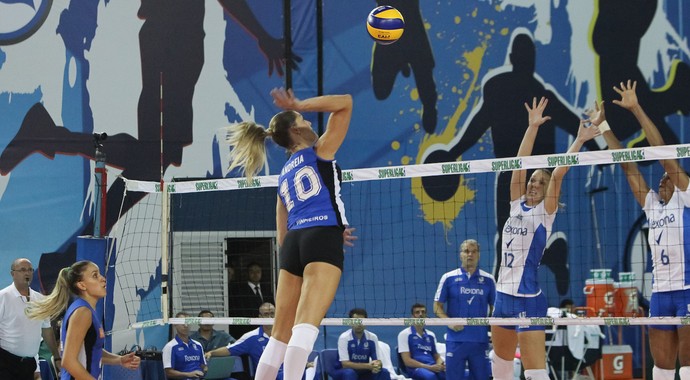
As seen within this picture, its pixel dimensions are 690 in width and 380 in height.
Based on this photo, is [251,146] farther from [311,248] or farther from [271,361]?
[271,361]

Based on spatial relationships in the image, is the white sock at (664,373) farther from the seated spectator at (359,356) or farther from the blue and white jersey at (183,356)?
the blue and white jersey at (183,356)

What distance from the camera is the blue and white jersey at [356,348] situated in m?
11.6

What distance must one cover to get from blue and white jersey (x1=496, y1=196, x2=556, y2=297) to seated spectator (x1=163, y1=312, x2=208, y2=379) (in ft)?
15.3

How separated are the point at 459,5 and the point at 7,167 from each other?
21.4 feet

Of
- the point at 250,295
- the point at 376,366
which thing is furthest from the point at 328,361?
the point at 250,295

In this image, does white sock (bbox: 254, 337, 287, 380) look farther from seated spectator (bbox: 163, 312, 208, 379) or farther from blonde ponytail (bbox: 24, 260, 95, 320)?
seated spectator (bbox: 163, 312, 208, 379)

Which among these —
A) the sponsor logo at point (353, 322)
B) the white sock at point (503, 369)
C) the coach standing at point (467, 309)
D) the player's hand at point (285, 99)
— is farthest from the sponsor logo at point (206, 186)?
the player's hand at point (285, 99)

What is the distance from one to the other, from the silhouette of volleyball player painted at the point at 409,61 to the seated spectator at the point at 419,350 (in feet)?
10.3

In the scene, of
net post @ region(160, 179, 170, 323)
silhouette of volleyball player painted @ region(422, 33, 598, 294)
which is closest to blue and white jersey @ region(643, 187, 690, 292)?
net post @ region(160, 179, 170, 323)

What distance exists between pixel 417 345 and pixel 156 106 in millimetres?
4820

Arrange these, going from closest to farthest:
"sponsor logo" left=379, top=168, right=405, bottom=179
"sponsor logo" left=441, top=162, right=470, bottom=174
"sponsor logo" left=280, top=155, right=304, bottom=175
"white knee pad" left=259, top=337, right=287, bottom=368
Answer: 1. "white knee pad" left=259, top=337, right=287, bottom=368
2. "sponsor logo" left=280, top=155, right=304, bottom=175
3. "sponsor logo" left=441, top=162, right=470, bottom=174
4. "sponsor logo" left=379, top=168, right=405, bottom=179

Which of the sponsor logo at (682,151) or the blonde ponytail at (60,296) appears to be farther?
the sponsor logo at (682,151)

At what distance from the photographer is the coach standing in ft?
32.7

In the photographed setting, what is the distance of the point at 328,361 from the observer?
11539 millimetres
